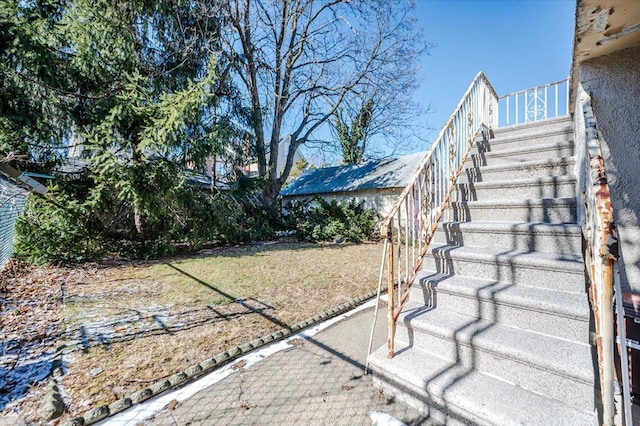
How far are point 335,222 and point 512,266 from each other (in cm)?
856

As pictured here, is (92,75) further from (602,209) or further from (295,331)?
(602,209)

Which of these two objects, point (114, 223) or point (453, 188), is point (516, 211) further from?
point (114, 223)

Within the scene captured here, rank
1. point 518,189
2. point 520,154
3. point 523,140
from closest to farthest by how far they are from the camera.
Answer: point 518,189 → point 520,154 → point 523,140

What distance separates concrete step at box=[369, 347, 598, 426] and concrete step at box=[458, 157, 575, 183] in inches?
82.5

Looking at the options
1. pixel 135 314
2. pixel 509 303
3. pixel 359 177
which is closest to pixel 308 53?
pixel 359 177

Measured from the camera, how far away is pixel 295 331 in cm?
300

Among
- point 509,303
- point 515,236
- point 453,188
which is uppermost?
point 453,188

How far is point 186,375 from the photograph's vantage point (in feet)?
7.35

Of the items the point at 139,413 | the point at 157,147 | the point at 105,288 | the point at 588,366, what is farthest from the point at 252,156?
the point at 588,366

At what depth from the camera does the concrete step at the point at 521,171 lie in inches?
108

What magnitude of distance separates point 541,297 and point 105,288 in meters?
5.72

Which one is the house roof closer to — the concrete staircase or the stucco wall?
the concrete staircase

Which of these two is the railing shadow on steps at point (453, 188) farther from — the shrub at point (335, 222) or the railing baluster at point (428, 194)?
the shrub at point (335, 222)

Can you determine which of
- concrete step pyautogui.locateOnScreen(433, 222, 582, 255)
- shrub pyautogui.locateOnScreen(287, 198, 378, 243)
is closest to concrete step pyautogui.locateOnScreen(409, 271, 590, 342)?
concrete step pyautogui.locateOnScreen(433, 222, 582, 255)
